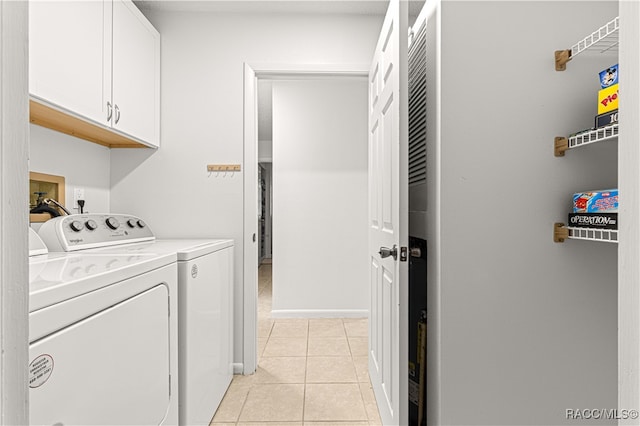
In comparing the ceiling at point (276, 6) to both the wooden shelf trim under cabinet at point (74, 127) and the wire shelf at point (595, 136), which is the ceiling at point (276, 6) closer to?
the wooden shelf trim under cabinet at point (74, 127)

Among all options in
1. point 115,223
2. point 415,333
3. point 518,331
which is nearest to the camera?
point 518,331

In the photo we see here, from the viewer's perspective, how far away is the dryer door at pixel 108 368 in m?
0.80

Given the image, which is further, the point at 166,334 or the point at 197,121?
the point at 197,121

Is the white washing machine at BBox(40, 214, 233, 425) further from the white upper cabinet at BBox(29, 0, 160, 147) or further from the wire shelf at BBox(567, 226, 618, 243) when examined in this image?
the wire shelf at BBox(567, 226, 618, 243)

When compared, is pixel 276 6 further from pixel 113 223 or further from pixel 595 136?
pixel 595 136

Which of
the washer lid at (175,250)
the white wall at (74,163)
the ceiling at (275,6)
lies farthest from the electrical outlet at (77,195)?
the ceiling at (275,6)

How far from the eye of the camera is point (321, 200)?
370 cm

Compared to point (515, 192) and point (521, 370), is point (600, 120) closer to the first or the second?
point (515, 192)

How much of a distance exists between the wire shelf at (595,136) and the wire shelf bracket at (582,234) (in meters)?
0.27

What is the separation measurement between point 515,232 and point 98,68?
6.56 feet

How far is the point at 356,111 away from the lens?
3.69 m

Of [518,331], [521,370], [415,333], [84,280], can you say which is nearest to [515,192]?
[518,331]

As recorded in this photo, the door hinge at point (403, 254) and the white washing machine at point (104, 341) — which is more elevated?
the door hinge at point (403, 254)

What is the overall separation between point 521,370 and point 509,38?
1.18 m
